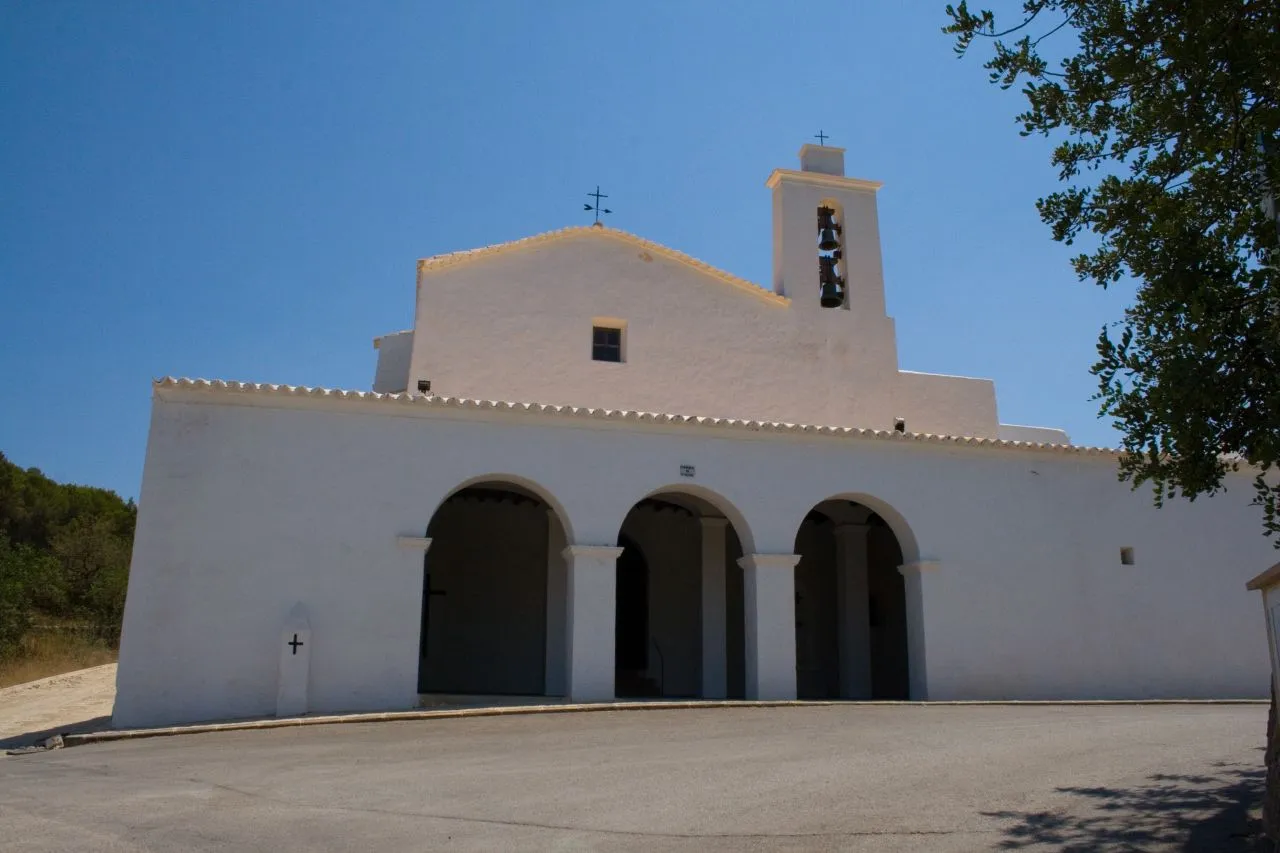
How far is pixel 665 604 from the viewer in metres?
16.9

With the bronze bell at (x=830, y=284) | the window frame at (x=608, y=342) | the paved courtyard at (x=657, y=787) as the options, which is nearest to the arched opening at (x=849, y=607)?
the bronze bell at (x=830, y=284)

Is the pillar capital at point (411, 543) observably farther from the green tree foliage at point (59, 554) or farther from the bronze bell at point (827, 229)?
the green tree foliage at point (59, 554)

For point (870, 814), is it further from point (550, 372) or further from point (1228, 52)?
point (550, 372)

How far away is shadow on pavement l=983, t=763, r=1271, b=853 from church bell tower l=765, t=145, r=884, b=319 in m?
11.6

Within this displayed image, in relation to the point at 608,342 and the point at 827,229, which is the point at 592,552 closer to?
the point at 608,342

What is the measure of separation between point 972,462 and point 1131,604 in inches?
114

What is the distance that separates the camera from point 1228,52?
225 inches

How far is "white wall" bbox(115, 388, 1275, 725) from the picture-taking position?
11.4m

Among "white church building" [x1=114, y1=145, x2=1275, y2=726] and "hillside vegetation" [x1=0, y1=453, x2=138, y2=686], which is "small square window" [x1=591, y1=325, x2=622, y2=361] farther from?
"hillside vegetation" [x1=0, y1=453, x2=138, y2=686]

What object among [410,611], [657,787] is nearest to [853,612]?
[410,611]

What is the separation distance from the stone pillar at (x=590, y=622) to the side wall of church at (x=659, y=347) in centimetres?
362

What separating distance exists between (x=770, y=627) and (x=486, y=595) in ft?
16.5

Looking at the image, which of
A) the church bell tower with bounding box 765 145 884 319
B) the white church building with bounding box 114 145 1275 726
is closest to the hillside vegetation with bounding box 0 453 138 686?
the white church building with bounding box 114 145 1275 726

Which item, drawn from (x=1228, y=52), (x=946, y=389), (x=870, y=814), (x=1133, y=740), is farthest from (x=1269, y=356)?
(x=946, y=389)
